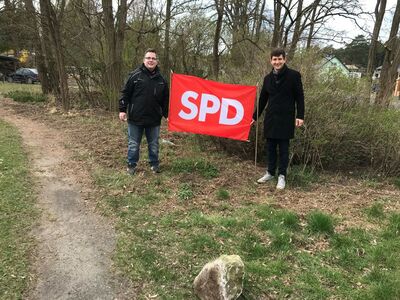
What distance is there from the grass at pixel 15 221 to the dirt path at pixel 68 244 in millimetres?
121

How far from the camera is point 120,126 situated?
420 inches

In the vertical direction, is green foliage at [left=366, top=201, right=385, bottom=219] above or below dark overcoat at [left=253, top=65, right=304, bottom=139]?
below

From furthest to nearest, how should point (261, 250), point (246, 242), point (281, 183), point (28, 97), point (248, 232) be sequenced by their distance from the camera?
point (28, 97)
point (281, 183)
point (248, 232)
point (246, 242)
point (261, 250)

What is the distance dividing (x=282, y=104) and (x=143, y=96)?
2065 mm

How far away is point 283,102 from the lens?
597cm

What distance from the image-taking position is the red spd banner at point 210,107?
6.54 m

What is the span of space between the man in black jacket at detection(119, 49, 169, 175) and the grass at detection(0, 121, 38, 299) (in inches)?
65.9

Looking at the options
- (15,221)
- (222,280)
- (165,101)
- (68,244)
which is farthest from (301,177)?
(15,221)

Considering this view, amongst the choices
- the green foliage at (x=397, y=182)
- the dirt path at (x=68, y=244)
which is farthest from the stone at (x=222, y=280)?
the green foliage at (x=397, y=182)

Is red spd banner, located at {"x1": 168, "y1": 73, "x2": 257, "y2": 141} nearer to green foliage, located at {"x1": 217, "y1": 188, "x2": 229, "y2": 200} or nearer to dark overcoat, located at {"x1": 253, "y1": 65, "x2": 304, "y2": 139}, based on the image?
dark overcoat, located at {"x1": 253, "y1": 65, "x2": 304, "y2": 139}

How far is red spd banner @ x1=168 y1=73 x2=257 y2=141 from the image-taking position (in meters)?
6.54

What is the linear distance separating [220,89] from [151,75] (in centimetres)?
A: 111

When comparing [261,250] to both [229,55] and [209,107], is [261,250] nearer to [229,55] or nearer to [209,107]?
[209,107]

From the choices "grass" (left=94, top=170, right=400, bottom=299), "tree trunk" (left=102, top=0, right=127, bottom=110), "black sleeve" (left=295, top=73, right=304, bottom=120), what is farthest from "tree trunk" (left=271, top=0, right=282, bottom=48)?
"grass" (left=94, top=170, right=400, bottom=299)
